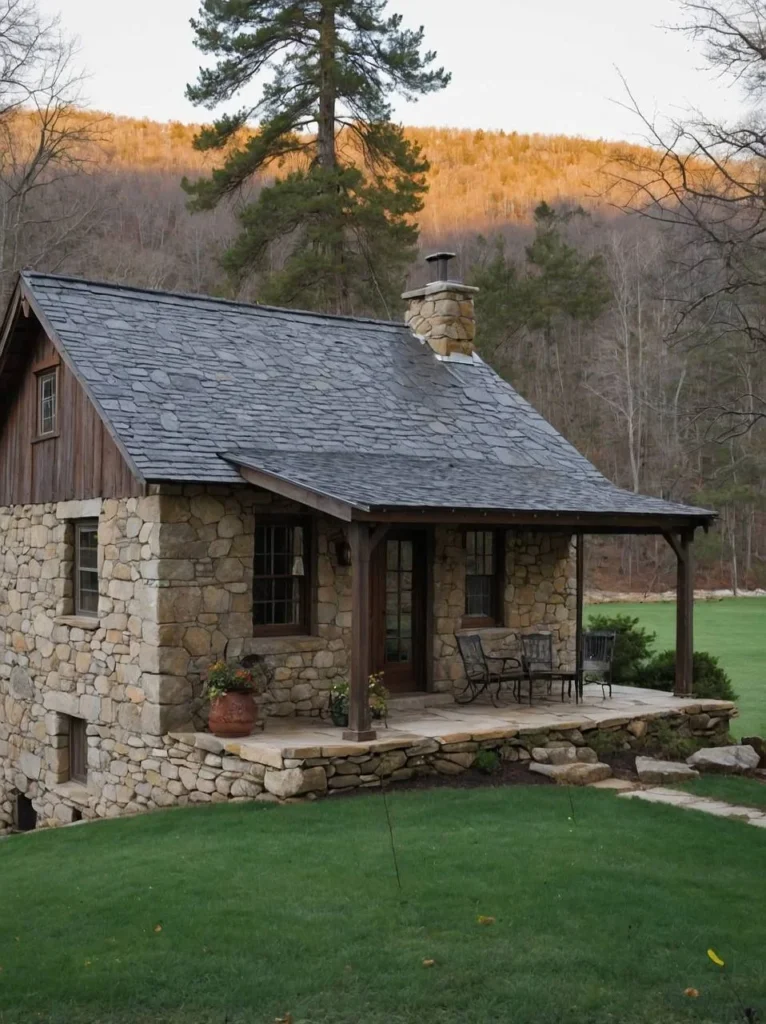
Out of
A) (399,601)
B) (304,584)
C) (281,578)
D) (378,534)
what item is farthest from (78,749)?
(378,534)

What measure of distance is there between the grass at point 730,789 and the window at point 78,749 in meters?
6.74

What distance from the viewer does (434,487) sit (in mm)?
11266

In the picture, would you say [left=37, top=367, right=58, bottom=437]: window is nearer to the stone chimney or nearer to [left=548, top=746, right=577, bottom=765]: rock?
the stone chimney

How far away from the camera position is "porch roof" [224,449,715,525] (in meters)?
10.2

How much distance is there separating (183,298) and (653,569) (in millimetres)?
29725

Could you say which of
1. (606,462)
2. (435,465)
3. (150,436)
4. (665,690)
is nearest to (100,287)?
(150,436)

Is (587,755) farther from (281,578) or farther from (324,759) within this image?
(281,578)

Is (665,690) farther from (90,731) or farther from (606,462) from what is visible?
(606,462)

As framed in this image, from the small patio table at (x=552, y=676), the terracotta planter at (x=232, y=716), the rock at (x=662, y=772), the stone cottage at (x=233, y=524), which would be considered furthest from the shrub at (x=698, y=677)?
the terracotta planter at (x=232, y=716)

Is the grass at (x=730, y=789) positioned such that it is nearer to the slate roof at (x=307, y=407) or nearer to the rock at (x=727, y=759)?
the rock at (x=727, y=759)

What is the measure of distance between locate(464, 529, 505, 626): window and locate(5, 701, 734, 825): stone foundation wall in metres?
2.53

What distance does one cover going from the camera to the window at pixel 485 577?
1366 cm

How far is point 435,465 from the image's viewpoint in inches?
496

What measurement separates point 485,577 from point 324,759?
4.66 metres
